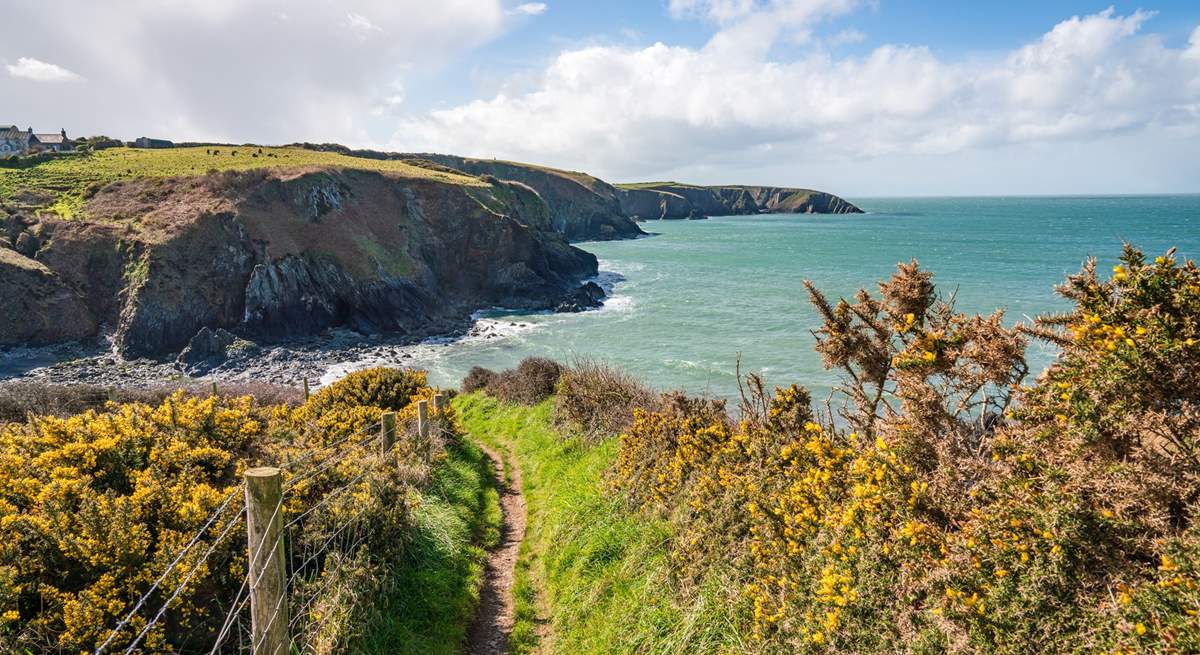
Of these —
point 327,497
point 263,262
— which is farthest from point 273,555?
point 263,262

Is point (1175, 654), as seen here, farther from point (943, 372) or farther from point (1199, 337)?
point (943, 372)

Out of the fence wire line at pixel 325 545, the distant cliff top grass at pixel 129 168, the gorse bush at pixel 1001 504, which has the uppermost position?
the distant cliff top grass at pixel 129 168

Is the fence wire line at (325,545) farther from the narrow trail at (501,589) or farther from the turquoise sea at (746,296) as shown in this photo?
the turquoise sea at (746,296)

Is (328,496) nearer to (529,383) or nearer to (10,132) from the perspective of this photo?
(529,383)

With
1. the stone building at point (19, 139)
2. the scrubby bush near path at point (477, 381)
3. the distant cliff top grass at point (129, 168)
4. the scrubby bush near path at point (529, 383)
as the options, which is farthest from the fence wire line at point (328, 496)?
the stone building at point (19, 139)

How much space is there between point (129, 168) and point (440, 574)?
228 ft

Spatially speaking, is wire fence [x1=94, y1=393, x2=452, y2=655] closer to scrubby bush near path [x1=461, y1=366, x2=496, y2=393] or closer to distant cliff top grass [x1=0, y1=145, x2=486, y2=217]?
scrubby bush near path [x1=461, y1=366, x2=496, y2=393]

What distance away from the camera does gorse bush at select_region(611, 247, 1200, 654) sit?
3422mm

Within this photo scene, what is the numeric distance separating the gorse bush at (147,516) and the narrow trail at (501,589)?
1530 millimetres

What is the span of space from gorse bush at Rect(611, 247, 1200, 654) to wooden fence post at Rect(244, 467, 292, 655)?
14.1 ft

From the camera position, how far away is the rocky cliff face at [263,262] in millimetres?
39750

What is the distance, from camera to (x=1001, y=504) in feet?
13.6

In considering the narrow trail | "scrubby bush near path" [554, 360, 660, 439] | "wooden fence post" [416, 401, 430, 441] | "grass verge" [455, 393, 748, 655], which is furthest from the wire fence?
"scrubby bush near path" [554, 360, 660, 439]

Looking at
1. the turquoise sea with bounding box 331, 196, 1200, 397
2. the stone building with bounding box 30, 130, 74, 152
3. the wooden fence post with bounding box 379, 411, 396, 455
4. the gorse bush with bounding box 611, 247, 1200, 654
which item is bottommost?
the turquoise sea with bounding box 331, 196, 1200, 397
